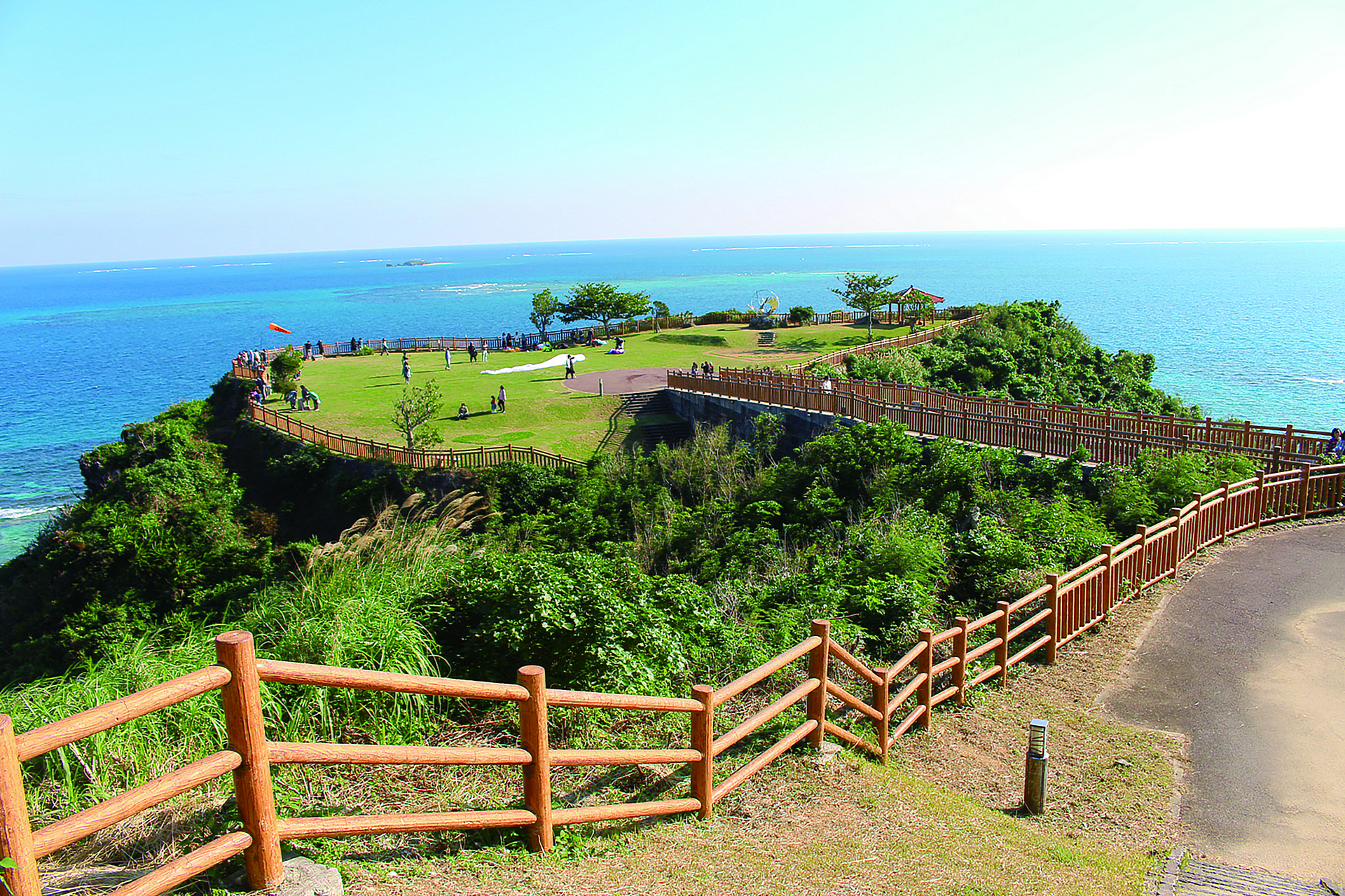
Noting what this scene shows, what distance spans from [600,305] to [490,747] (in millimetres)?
49917

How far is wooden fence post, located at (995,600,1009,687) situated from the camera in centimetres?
913

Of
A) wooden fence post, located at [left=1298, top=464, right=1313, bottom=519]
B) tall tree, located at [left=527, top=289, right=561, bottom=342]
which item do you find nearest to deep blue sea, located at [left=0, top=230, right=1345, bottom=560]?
tall tree, located at [left=527, top=289, right=561, bottom=342]

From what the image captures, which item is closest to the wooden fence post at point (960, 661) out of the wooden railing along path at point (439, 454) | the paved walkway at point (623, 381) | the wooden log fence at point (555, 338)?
the wooden railing along path at point (439, 454)

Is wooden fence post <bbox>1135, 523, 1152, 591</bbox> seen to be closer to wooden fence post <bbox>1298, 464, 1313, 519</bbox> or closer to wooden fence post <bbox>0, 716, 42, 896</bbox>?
wooden fence post <bbox>1298, 464, 1313, 519</bbox>

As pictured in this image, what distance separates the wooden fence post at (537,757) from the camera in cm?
455

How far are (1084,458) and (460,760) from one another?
57.1 ft

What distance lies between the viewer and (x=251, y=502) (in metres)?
32.0

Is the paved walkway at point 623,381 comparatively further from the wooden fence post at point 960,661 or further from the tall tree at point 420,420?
the wooden fence post at point 960,661

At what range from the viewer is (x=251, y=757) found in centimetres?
351

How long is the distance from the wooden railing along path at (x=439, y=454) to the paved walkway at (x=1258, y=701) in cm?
1936

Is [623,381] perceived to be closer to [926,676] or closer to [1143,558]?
[1143,558]

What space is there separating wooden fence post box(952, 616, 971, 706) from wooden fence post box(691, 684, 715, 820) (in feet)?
12.6

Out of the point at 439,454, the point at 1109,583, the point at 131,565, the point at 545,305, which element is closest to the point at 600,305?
the point at 545,305

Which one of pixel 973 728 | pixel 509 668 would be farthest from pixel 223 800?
pixel 973 728
